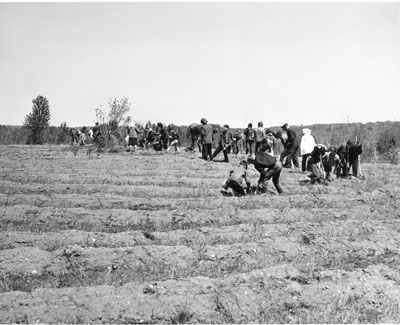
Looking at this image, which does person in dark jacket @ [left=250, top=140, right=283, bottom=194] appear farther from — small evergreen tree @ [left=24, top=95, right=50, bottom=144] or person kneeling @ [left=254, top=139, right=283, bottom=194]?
small evergreen tree @ [left=24, top=95, right=50, bottom=144]

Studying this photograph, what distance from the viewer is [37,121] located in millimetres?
31938

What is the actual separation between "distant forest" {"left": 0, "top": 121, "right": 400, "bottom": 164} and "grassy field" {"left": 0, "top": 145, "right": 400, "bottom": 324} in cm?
744

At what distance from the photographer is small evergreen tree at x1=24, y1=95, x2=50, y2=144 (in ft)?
104

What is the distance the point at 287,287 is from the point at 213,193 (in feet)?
19.3

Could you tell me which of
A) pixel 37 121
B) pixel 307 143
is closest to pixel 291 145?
pixel 307 143

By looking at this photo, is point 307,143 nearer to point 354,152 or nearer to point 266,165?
point 354,152

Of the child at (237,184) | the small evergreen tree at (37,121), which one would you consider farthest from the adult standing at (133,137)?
the small evergreen tree at (37,121)

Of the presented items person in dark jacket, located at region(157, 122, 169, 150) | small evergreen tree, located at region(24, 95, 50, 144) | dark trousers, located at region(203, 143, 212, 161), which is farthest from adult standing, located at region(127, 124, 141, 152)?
small evergreen tree, located at region(24, 95, 50, 144)

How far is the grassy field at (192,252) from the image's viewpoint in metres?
4.98

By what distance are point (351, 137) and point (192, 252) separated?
1123 inches

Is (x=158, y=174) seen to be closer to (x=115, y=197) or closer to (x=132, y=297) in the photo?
(x=115, y=197)

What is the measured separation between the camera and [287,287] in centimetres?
559

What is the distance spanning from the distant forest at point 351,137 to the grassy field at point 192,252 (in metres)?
7.44

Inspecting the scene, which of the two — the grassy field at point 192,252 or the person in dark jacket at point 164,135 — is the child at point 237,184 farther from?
the person in dark jacket at point 164,135
